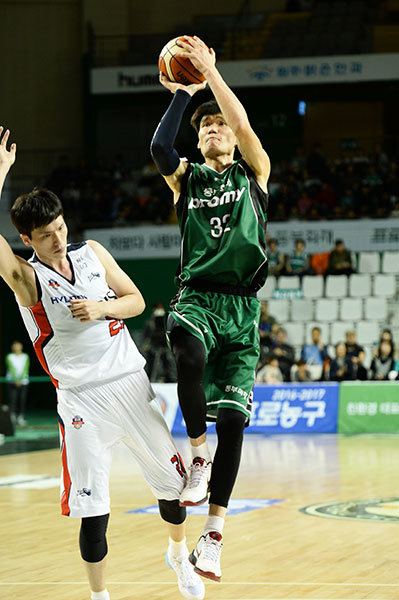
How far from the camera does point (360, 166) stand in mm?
22000

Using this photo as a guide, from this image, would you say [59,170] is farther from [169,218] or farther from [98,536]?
[98,536]

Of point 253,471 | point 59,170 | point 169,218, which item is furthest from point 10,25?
point 253,471

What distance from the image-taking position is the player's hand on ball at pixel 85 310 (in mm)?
4590

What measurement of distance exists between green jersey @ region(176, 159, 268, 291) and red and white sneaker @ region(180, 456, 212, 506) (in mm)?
906

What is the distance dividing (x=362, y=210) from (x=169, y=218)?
4.33m

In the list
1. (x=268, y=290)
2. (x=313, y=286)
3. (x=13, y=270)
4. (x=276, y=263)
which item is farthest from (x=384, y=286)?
(x=13, y=270)

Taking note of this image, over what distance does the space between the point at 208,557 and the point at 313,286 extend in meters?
15.6

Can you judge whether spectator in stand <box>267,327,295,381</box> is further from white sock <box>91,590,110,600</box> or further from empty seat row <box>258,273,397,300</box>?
white sock <box>91,590,110,600</box>

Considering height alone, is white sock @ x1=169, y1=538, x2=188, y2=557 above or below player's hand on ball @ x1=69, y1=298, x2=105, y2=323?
below

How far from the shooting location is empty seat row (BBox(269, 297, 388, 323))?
1967cm

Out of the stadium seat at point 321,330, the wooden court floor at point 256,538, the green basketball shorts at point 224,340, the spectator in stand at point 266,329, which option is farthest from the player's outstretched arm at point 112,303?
the stadium seat at point 321,330

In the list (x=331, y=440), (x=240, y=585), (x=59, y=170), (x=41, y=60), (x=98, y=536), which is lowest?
(x=331, y=440)

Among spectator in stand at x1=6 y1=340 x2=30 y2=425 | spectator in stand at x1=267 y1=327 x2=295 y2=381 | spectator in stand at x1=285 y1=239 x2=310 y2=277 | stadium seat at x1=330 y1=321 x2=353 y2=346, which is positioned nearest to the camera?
spectator in stand at x1=267 y1=327 x2=295 y2=381

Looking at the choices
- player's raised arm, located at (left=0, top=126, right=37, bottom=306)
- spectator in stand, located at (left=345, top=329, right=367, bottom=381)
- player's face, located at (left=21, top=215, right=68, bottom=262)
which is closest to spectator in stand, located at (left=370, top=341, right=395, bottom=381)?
spectator in stand, located at (left=345, top=329, right=367, bottom=381)
